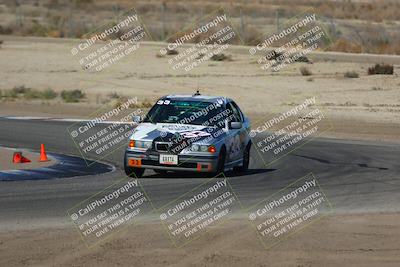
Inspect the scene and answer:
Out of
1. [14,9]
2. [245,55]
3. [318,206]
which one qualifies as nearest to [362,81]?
[245,55]

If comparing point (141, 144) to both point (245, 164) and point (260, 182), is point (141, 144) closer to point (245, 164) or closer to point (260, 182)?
point (260, 182)

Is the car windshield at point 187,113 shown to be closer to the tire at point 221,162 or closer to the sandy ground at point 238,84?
the tire at point 221,162

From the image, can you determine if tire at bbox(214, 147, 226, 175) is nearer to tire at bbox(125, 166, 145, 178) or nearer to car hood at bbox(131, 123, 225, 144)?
car hood at bbox(131, 123, 225, 144)

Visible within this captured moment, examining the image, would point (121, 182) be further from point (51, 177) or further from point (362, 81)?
point (362, 81)

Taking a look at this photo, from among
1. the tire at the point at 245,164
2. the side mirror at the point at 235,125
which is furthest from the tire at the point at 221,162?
the tire at the point at 245,164

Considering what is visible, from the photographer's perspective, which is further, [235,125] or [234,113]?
[234,113]

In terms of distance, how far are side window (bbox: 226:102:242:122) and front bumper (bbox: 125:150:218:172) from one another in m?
1.60

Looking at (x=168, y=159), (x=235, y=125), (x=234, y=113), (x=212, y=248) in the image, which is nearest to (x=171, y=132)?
(x=168, y=159)

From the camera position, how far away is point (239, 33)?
60062 mm

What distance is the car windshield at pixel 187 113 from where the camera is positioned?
19.4 m

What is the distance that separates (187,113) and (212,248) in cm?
724

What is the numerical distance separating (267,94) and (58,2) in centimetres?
6896

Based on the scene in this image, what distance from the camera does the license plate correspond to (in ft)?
61.0

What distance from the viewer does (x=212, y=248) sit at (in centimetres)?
1257
